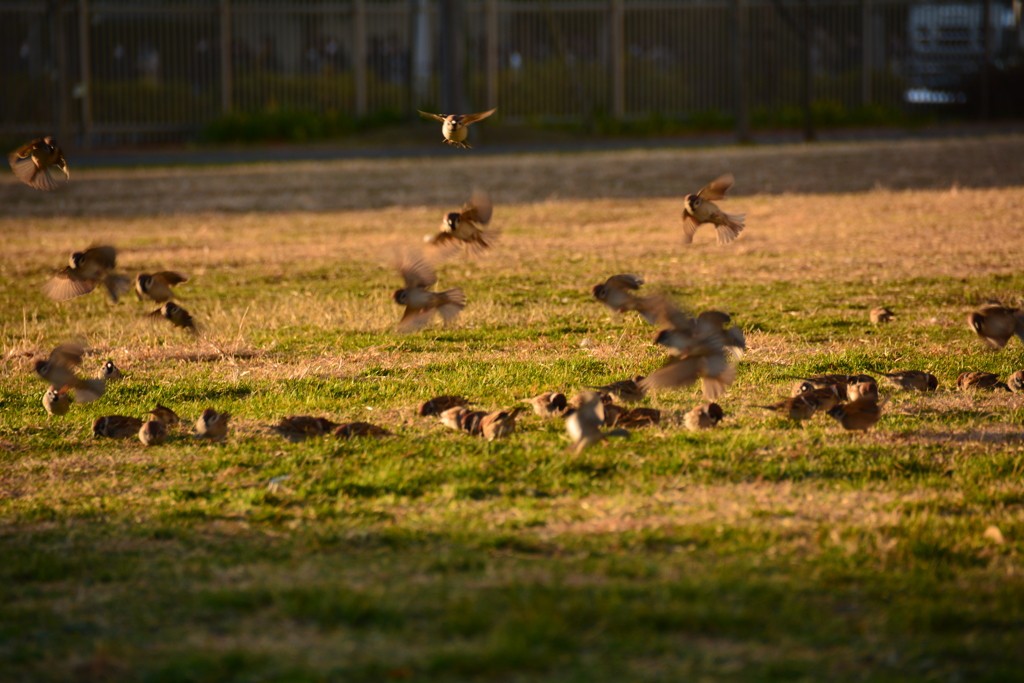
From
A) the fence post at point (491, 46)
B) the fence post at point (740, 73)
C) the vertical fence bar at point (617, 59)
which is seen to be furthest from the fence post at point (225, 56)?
→ the fence post at point (740, 73)

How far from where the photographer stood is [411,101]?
30.4 metres

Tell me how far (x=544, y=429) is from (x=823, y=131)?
24.5 meters

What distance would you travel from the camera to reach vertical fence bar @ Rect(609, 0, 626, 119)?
30.0m

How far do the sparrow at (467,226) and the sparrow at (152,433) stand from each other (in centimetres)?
192

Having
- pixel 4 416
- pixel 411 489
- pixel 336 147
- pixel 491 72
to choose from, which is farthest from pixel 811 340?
pixel 491 72

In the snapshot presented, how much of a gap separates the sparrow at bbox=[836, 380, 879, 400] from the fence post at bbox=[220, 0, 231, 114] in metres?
25.8

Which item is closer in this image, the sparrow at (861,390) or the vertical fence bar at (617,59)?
the sparrow at (861,390)

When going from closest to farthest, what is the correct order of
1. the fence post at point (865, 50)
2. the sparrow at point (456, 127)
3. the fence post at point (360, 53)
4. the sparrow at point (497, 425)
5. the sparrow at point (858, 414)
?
the sparrow at point (858, 414)
the sparrow at point (497, 425)
the sparrow at point (456, 127)
the fence post at point (360, 53)
the fence post at point (865, 50)

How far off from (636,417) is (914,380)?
65.1 inches

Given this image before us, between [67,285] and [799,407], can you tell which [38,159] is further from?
[799,407]

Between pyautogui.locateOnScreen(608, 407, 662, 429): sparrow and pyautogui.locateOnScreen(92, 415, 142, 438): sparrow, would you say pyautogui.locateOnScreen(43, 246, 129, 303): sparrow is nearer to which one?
pyautogui.locateOnScreen(92, 415, 142, 438): sparrow

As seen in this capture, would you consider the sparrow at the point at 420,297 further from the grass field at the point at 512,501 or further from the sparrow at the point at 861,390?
the sparrow at the point at 861,390

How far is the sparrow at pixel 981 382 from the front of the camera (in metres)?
6.27

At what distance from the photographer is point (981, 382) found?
6.27 m
